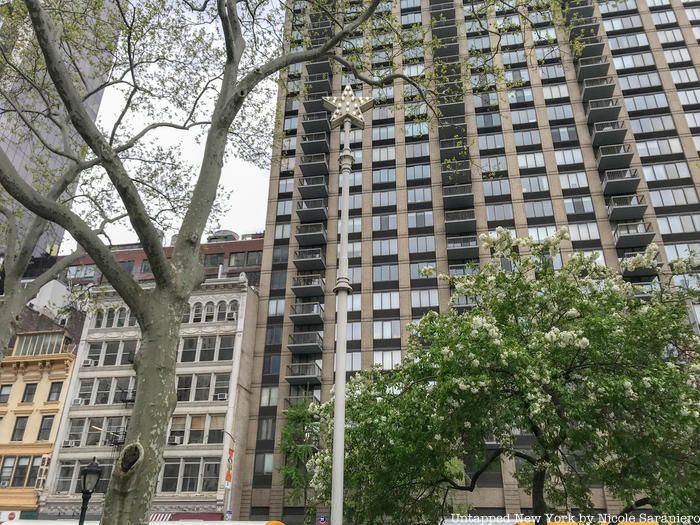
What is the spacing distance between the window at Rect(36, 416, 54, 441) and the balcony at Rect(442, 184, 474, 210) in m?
37.1

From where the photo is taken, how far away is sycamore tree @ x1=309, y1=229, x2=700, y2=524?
41.3 ft

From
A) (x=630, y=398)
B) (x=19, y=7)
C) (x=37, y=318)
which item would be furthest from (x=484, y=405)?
(x=37, y=318)

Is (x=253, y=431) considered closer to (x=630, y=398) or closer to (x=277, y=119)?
(x=277, y=119)

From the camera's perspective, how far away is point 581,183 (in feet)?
152

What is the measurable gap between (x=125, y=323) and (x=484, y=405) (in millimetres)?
38897

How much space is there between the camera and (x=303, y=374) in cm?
4294

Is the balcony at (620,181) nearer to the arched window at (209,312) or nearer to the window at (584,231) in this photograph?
the window at (584,231)

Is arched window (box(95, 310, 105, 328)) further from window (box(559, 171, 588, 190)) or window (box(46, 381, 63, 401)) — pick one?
window (box(559, 171, 588, 190))

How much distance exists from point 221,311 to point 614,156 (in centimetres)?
3603

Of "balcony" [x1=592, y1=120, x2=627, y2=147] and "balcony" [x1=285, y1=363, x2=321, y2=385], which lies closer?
"balcony" [x1=285, y1=363, x2=321, y2=385]

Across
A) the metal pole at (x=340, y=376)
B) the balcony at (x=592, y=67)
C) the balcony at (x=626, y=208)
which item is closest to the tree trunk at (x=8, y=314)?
the metal pole at (x=340, y=376)

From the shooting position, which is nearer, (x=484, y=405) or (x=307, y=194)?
(x=484, y=405)

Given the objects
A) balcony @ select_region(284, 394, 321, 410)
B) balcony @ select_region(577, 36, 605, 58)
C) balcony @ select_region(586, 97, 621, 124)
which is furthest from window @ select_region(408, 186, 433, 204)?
balcony @ select_region(577, 36, 605, 58)

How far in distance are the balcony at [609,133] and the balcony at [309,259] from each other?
26.6m
